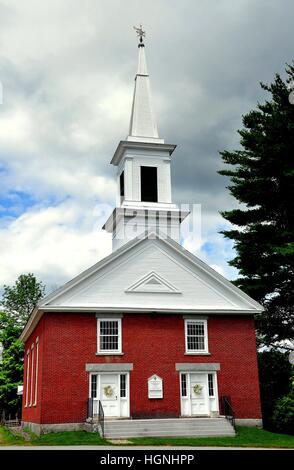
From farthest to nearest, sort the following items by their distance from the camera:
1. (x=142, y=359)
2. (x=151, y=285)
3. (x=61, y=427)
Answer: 1. (x=151, y=285)
2. (x=142, y=359)
3. (x=61, y=427)

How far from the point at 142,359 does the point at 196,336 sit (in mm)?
2927

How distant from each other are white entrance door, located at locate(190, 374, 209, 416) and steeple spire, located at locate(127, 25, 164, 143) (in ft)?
51.3

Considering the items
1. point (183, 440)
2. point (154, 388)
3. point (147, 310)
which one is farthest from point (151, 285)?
point (183, 440)

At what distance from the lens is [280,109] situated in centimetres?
3516

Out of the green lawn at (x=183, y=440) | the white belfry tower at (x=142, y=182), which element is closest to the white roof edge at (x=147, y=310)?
the green lawn at (x=183, y=440)

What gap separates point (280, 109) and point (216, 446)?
22.4 m

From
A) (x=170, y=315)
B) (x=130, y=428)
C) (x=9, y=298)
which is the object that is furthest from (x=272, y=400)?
(x=9, y=298)

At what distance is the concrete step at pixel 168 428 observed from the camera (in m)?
22.4

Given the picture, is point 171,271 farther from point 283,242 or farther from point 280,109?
point 280,109

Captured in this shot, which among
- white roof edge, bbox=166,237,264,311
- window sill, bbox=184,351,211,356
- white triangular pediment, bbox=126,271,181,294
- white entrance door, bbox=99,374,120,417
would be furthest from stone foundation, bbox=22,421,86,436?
white roof edge, bbox=166,237,264,311

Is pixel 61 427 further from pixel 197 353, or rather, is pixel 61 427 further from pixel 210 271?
pixel 210 271

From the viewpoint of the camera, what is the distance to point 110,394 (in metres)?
25.6

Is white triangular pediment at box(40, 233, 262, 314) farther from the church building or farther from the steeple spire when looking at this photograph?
the steeple spire

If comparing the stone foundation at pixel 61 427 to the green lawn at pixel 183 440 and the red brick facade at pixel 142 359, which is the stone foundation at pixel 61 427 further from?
the green lawn at pixel 183 440
